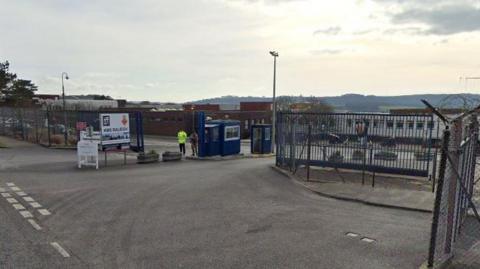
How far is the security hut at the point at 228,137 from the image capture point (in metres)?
23.0

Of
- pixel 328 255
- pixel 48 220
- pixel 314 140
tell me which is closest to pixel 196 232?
pixel 328 255

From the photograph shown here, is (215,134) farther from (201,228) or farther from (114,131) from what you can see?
(201,228)

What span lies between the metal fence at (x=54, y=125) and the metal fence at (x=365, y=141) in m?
12.4

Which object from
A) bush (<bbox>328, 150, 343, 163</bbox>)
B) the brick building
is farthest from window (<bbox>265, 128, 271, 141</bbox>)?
the brick building

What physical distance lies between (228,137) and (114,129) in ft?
22.0

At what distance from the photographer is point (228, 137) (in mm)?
23531

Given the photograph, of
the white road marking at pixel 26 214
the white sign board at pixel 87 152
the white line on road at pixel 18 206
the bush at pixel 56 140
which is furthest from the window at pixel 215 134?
the white road marking at pixel 26 214

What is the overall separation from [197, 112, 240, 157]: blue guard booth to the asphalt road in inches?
378

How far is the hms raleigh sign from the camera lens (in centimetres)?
1953

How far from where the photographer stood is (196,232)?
24.3 ft

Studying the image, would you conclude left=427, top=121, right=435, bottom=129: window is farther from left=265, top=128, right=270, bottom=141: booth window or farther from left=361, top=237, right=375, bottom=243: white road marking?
left=265, top=128, right=270, bottom=141: booth window

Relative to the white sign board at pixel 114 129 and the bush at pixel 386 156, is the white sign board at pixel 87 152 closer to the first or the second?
the white sign board at pixel 114 129

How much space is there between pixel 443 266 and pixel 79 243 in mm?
5751

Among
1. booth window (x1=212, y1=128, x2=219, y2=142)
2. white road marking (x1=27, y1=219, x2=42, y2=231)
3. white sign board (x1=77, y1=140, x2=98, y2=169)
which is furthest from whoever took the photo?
booth window (x1=212, y1=128, x2=219, y2=142)
